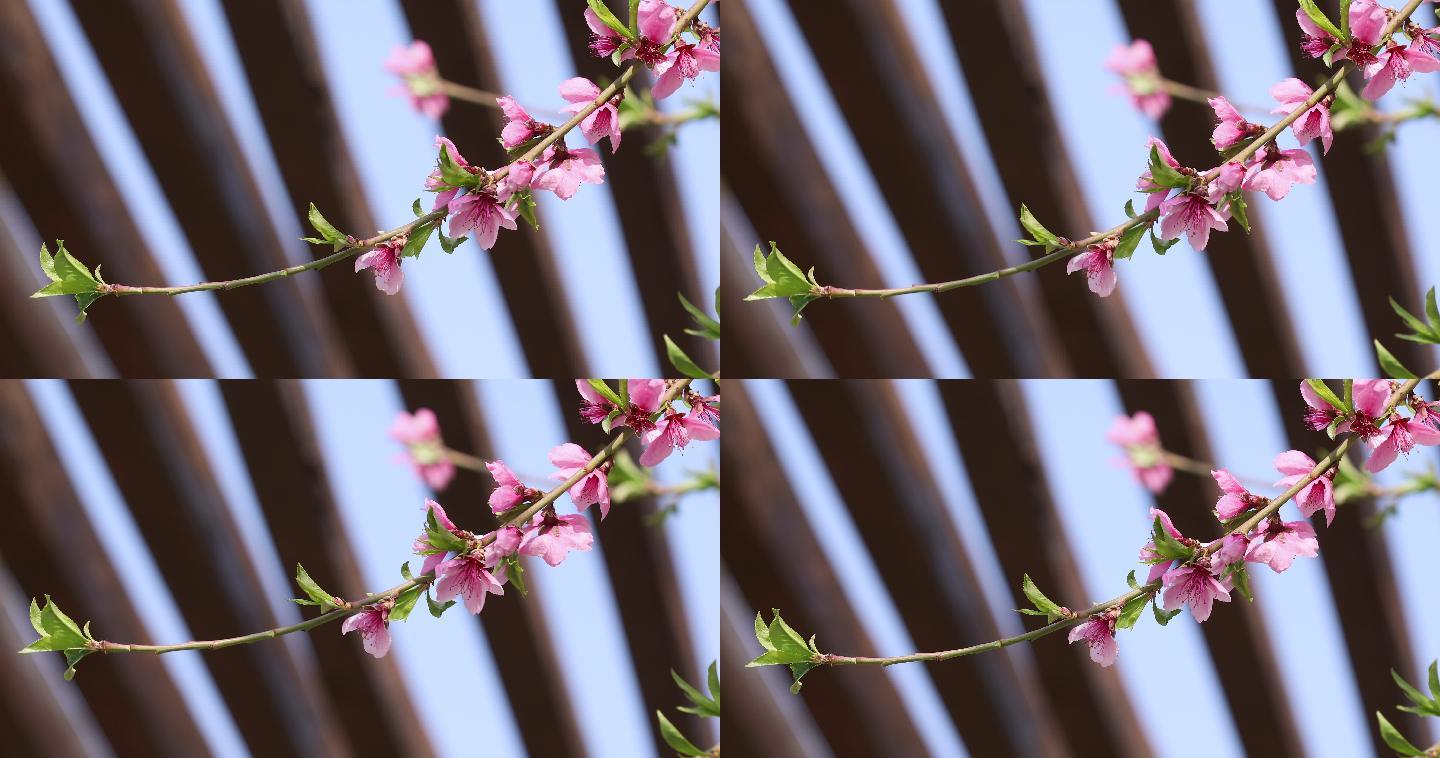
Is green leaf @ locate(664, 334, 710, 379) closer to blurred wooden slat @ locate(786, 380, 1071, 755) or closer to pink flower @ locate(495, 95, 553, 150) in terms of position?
blurred wooden slat @ locate(786, 380, 1071, 755)

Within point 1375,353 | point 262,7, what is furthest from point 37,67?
point 1375,353

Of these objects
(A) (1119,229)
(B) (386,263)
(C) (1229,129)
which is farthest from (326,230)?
(C) (1229,129)

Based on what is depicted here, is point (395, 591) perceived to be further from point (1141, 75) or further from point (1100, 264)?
point (1141, 75)

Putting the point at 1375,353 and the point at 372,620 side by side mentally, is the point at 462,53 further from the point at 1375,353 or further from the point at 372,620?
the point at 1375,353

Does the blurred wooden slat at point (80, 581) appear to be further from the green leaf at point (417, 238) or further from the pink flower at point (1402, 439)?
the pink flower at point (1402, 439)

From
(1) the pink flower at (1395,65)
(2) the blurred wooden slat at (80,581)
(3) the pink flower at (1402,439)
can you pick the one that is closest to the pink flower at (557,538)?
(2) the blurred wooden slat at (80,581)

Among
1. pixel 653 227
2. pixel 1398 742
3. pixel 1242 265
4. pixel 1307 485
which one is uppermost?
pixel 653 227
